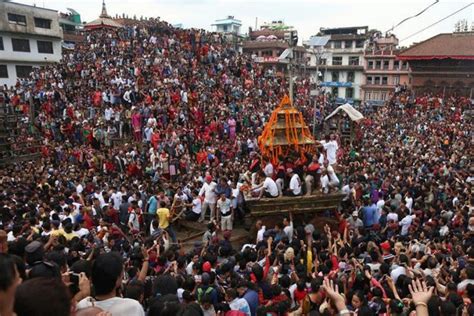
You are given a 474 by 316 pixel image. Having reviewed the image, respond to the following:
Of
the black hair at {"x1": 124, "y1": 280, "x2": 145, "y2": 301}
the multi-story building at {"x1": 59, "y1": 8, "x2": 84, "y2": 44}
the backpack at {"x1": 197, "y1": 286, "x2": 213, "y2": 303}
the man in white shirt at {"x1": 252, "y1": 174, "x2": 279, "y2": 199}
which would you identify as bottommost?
the backpack at {"x1": 197, "y1": 286, "x2": 213, "y2": 303}

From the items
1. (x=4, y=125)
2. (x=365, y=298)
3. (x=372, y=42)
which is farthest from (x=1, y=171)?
(x=372, y=42)

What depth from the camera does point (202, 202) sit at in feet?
35.9

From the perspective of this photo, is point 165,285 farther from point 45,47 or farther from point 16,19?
point 45,47

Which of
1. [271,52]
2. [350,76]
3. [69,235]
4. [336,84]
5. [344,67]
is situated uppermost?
[271,52]

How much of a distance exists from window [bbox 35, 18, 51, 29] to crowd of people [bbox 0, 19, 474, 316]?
21.7 ft

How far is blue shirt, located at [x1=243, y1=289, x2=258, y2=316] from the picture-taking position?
17.7 ft

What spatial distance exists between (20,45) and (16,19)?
182 centimetres

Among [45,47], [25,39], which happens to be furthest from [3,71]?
[45,47]

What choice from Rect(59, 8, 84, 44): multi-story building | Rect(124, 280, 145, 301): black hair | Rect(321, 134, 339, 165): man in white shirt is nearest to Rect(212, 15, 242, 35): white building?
Rect(59, 8, 84, 44): multi-story building

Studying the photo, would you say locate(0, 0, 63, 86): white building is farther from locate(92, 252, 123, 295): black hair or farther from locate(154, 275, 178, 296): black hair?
locate(92, 252, 123, 295): black hair

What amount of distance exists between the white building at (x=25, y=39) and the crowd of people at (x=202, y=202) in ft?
20.4

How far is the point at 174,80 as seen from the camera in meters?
22.2

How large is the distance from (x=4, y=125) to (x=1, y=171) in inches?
110

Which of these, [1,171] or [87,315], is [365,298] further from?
[1,171]
